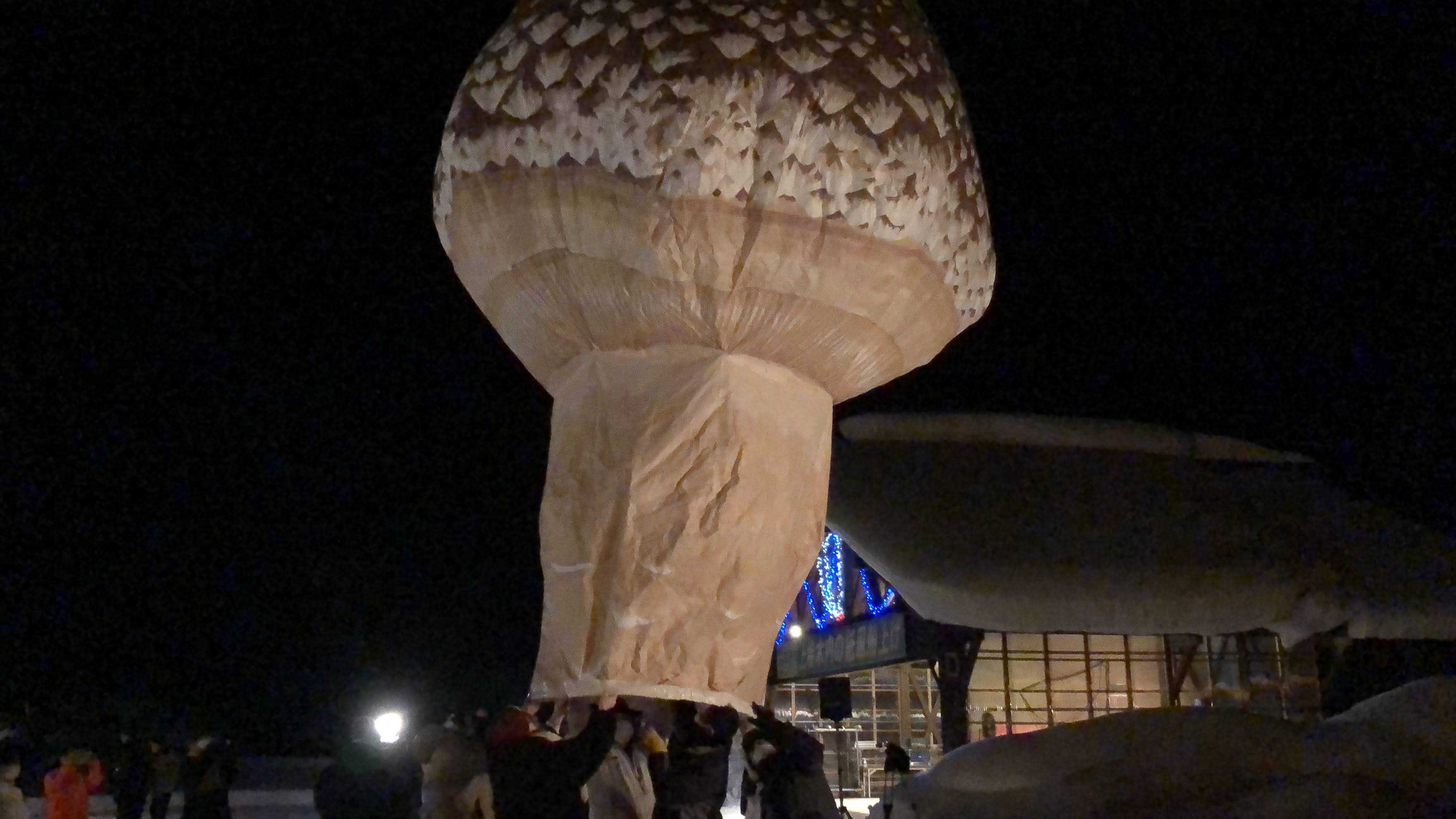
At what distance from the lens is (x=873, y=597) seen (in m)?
9.27

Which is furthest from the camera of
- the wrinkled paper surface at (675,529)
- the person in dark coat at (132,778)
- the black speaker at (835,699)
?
the black speaker at (835,699)

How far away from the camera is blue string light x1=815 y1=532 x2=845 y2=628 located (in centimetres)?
Answer: 994

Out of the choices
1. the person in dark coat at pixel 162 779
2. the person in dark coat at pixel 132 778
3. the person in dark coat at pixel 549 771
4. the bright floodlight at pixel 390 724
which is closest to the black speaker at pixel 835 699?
the bright floodlight at pixel 390 724

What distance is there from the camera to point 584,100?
239cm

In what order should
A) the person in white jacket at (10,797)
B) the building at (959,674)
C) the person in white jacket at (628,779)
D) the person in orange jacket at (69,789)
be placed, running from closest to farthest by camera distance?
1. the person in white jacket at (628,779)
2. the person in white jacket at (10,797)
3. the person in orange jacket at (69,789)
4. the building at (959,674)

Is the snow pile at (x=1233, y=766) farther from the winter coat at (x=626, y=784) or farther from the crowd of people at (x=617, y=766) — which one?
the winter coat at (x=626, y=784)

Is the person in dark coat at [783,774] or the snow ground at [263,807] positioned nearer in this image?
the person in dark coat at [783,774]

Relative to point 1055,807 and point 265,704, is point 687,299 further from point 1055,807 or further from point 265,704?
point 265,704

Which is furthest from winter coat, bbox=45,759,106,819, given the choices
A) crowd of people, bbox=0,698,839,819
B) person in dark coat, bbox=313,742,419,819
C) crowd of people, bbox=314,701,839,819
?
crowd of people, bbox=314,701,839,819

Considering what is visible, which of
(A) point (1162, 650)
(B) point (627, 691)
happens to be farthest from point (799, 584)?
(A) point (1162, 650)

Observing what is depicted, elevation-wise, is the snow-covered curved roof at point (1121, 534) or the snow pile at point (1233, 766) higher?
the snow-covered curved roof at point (1121, 534)

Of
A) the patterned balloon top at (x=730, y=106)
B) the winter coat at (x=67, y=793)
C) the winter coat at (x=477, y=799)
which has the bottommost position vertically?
the winter coat at (x=67, y=793)

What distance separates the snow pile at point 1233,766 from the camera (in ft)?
9.17

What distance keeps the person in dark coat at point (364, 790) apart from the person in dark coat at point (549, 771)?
5.38 feet
